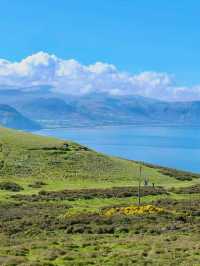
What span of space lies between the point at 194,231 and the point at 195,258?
25.7 feet

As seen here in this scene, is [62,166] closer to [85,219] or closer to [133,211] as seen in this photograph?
[133,211]

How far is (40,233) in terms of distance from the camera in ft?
92.1

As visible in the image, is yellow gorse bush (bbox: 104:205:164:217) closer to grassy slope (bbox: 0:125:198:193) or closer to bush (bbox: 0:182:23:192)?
bush (bbox: 0:182:23:192)

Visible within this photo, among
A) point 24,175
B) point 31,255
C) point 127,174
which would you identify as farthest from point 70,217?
point 127,174

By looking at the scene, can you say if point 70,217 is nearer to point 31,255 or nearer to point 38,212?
point 38,212

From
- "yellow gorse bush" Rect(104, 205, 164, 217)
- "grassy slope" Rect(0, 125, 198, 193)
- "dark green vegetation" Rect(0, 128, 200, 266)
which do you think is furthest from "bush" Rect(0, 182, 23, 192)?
"yellow gorse bush" Rect(104, 205, 164, 217)

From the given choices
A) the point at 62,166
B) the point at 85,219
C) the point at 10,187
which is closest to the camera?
the point at 85,219

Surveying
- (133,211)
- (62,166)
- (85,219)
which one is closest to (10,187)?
(62,166)

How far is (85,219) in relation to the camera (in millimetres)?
31703

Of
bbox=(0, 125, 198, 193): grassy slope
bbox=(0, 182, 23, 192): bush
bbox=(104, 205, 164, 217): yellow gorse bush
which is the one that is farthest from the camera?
bbox=(0, 125, 198, 193): grassy slope

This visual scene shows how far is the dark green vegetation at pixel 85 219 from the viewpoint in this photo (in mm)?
21609

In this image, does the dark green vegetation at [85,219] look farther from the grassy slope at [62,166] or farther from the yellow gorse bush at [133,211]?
the yellow gorse bush at [133,211]

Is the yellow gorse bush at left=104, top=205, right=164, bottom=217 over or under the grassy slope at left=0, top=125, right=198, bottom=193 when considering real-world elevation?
under

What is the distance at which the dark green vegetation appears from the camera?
21609 mm
